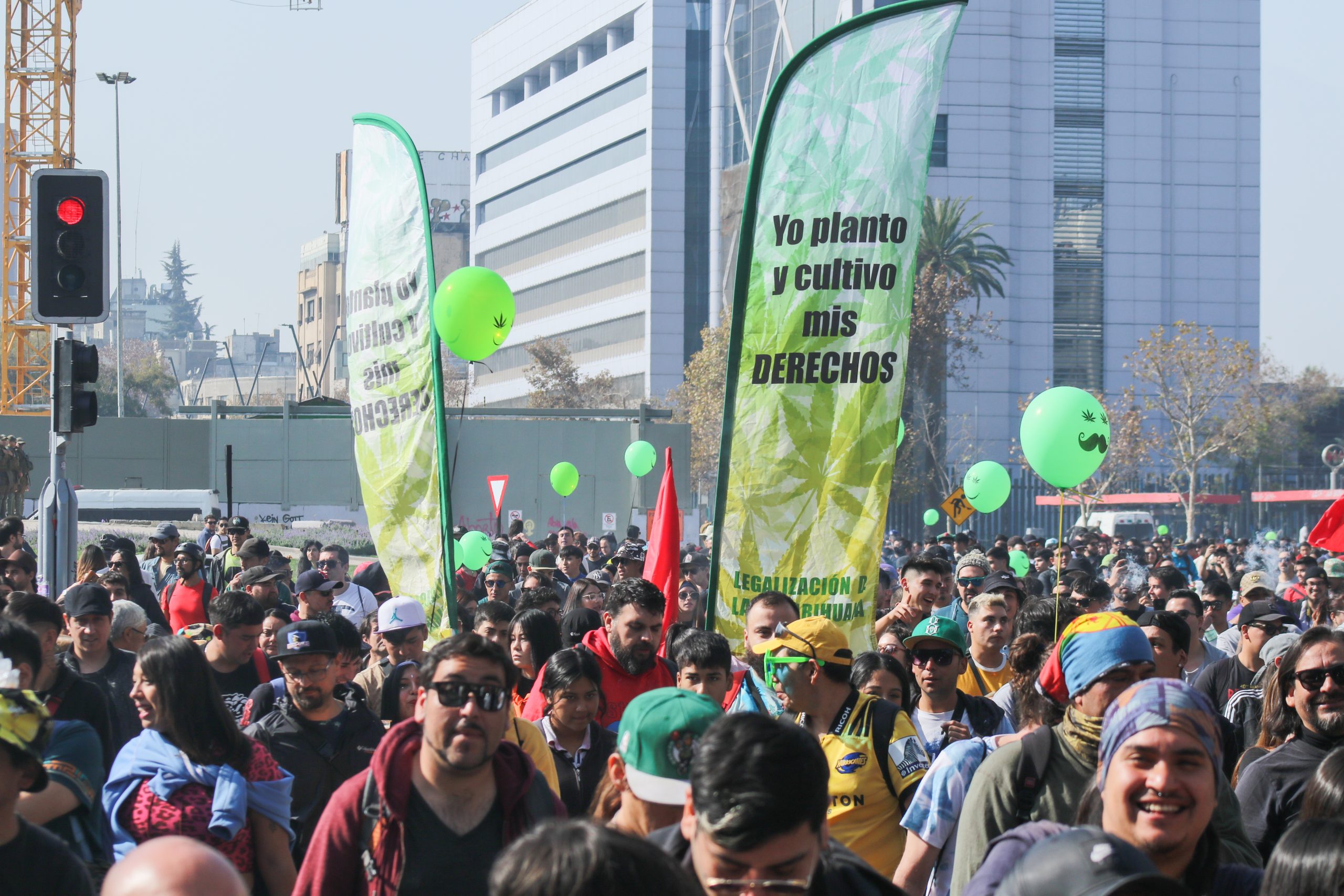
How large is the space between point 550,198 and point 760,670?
91.5 meters

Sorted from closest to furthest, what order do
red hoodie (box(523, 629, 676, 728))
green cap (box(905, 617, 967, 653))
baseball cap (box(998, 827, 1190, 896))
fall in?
baseball cap (box(998, 827, 1190, 896)) → green cap (box(905, 617, 967, 653)) → red hoodie (box(523, 629, 676, 728))

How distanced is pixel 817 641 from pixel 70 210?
6479 mm

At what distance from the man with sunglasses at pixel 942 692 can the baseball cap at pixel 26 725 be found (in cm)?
330

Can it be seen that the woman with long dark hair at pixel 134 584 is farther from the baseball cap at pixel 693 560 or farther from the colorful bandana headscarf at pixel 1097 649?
the colorful bandana headscarf at pixel 1097 649

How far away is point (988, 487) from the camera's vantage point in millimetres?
21500

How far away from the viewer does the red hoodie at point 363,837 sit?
3.58 metres

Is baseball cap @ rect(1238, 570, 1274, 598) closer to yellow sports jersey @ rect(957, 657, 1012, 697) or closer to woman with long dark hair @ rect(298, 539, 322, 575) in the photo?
yellow sports jersey @ rect(957, 657, 1012, 697)

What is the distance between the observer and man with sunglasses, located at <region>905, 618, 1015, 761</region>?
5.77 metres

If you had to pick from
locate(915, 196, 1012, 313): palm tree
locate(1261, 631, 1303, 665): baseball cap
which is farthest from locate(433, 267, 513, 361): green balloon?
locate(915, 196, 1012, 313): palm tree

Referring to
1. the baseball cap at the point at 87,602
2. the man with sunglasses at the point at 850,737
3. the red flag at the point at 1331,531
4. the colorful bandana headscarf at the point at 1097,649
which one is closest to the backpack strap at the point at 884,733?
the man with sunglasses at the point at 850,737

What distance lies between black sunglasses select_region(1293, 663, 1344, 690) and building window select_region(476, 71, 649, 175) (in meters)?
85.8

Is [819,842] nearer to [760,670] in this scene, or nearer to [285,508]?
[760,670]

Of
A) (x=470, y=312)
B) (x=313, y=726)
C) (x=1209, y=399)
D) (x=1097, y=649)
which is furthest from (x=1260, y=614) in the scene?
A: (x=1209, y=399)

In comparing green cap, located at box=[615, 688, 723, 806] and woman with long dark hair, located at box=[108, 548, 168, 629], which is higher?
green cap, located at box=[615, 688, 723, 806]
